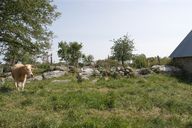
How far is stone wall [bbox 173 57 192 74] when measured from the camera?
3475cm

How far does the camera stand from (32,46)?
31.8m

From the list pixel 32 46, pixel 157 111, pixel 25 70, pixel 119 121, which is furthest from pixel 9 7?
pixel 119 121

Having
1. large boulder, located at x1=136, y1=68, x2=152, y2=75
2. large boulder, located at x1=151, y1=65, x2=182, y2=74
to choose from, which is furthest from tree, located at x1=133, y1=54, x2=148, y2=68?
large boulder, located at x1=136, y1=68, x2=152, y2=75

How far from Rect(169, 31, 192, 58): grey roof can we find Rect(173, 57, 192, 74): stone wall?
1.31ft

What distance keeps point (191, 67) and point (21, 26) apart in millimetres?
14758

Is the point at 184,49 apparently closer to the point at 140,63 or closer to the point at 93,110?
the point at 140,63

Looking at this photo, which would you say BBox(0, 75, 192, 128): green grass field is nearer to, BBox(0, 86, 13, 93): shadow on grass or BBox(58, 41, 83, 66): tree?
BBox(0, 86, 13, 93): shadow on grass

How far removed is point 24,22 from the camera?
1217 inches

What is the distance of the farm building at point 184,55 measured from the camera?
35.0 meters

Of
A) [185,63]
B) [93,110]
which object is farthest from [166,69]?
[93,110]

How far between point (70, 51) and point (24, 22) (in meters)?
17.9

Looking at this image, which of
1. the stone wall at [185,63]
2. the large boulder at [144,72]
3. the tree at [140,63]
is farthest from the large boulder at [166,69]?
the tree at [140,63]

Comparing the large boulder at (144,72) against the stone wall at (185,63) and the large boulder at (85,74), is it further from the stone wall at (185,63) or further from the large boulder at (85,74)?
the stone wall at (185,63)

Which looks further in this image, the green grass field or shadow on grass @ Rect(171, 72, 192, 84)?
shadow on grass @ Rect(171, 72, 192, 84)
